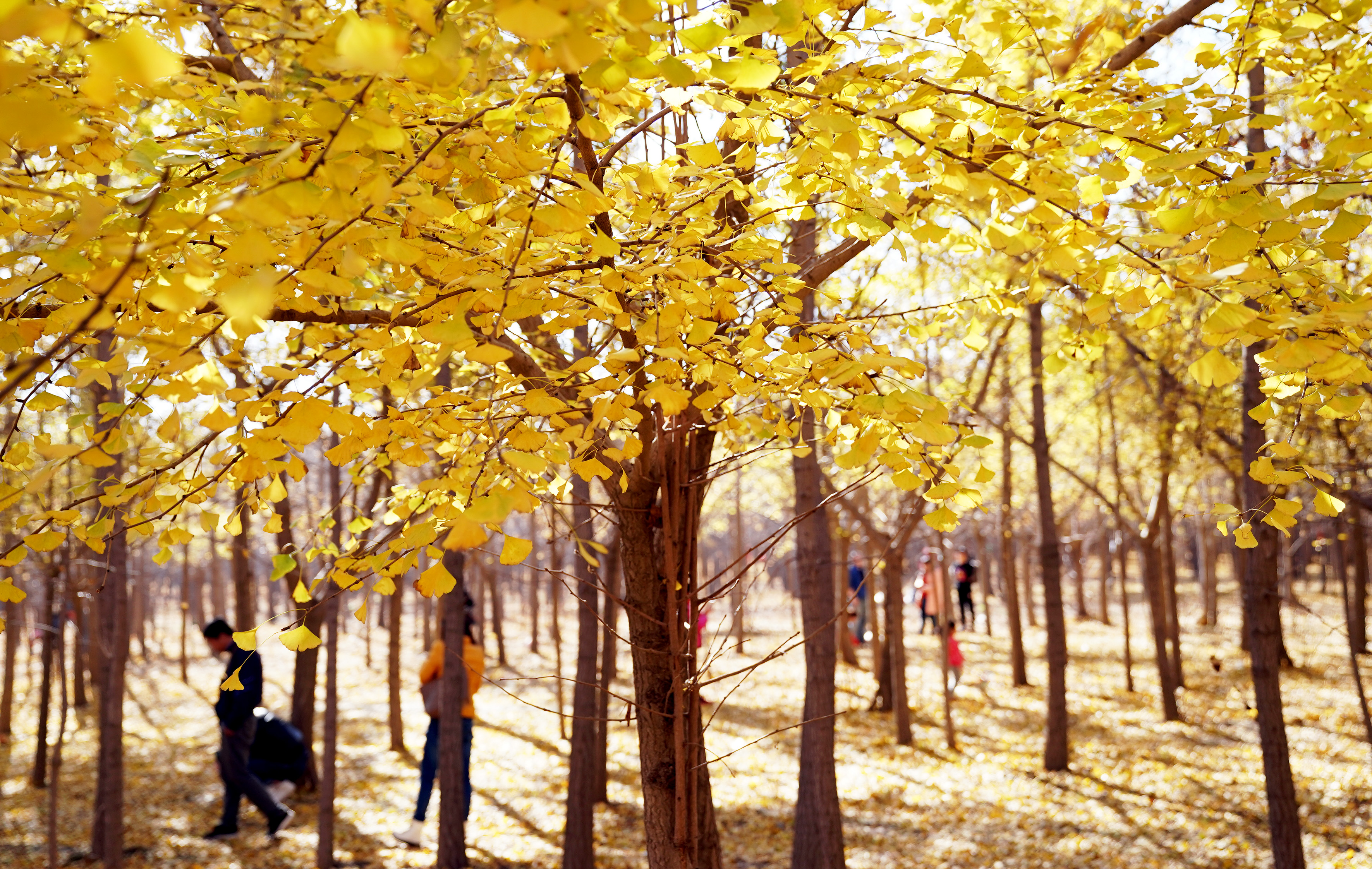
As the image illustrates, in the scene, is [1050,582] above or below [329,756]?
above

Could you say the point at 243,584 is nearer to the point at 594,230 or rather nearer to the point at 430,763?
the point at 430,763

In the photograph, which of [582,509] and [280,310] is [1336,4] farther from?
[582,509]

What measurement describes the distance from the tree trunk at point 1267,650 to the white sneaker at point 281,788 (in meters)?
7.79

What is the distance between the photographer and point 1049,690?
310 inches

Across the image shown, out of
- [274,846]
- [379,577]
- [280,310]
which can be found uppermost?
[280,310]

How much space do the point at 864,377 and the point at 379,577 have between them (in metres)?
1.53

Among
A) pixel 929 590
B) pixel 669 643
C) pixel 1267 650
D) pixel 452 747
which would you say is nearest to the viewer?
pixel 669 643

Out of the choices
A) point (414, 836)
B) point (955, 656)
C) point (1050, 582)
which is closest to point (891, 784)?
point (1050, 582)

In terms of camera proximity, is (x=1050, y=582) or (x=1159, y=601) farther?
(x=1159, y=601)

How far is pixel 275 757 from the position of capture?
7.96 m

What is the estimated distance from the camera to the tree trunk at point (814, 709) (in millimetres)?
5348

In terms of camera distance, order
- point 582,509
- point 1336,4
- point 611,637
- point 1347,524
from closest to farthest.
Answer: point 1336,4, point 582,509, point 611,637, point 1347,524

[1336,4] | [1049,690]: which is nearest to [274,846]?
[1049,690]

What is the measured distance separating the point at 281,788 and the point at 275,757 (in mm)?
290
